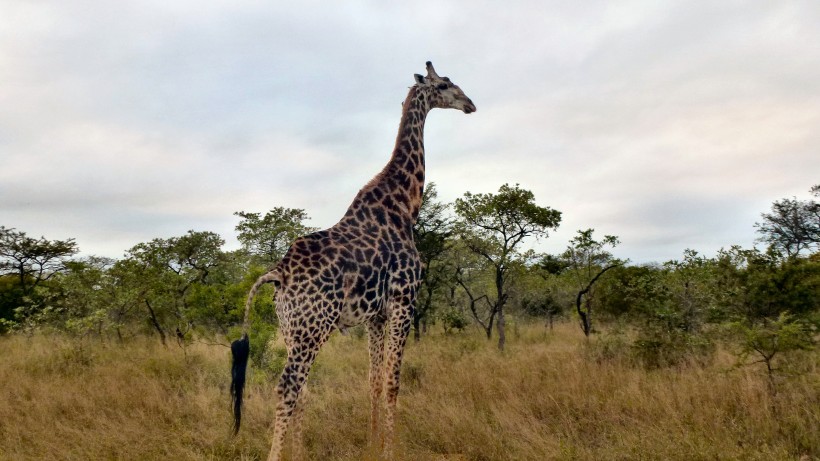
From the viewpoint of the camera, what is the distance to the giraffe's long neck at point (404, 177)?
20.0ft

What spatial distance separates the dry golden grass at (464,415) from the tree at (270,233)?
1363 cm

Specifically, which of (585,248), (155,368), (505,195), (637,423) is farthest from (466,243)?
(637,423)

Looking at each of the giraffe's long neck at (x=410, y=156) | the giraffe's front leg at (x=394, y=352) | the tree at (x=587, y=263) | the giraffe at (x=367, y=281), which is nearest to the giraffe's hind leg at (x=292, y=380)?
the giraffe at (x=367, y=281)

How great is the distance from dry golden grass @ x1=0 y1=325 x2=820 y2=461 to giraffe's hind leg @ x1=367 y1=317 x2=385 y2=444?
18.0 inches

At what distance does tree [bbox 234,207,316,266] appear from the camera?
957 inches

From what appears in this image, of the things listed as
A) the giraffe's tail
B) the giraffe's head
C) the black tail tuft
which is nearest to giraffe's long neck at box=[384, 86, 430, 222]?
the giraffe's head

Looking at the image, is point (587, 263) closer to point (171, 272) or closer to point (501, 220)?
point (501, 220)

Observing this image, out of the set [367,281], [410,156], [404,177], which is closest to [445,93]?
[410,156]

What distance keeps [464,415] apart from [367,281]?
2.66 metres

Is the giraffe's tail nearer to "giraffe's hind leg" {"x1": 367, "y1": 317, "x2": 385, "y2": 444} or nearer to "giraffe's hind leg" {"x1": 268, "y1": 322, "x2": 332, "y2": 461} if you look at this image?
"giraffe's hind leg" {"x1": 268, "y1": 322, "x2": 332, "y2": 461}

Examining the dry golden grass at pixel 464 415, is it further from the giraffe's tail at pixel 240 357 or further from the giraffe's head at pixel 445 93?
the giraffe's head at pixel 445 93

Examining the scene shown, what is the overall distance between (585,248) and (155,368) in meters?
16.8

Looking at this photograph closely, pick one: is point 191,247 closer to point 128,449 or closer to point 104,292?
point 104,292

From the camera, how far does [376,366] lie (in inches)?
A: 237
